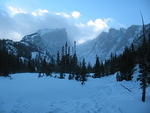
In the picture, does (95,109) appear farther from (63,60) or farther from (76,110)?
(63,60)

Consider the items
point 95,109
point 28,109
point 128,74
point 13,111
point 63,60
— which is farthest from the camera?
point 63,60

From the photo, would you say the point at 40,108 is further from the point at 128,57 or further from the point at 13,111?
the point at 128,57

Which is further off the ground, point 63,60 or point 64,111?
point 63,60

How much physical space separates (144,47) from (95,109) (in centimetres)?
1025

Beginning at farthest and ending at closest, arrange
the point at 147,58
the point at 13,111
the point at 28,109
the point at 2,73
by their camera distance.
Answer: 1. the point at 2,73
2. the point at 147,58
3. the point at 28,109
4. the point at 13,111

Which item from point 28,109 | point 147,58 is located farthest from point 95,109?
point 147,58

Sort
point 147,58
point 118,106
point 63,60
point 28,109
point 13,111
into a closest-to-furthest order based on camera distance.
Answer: point 13,111 < point 28,109 < point 118,106 < point 147,58 < point 63,60

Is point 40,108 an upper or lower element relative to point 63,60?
lower

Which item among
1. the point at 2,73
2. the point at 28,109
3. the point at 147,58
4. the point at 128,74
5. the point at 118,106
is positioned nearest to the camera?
the point at 28,109

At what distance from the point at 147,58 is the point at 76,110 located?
11.4 m

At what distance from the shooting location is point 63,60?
2960 inches

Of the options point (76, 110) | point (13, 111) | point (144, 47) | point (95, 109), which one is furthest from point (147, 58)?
point (13, 111)

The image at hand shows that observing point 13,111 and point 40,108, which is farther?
point 40,108

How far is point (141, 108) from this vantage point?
19.6 meters
